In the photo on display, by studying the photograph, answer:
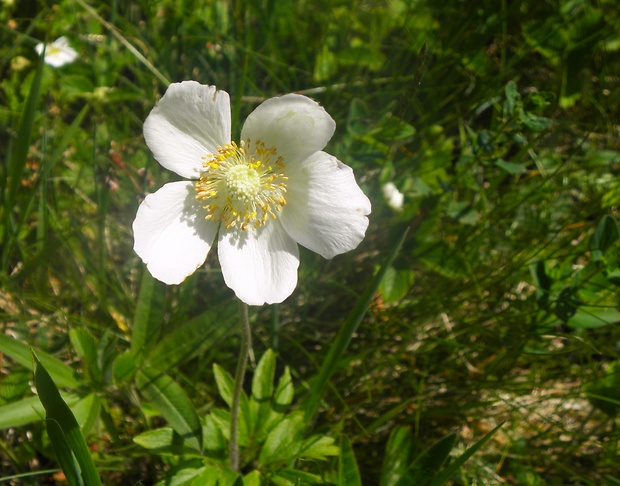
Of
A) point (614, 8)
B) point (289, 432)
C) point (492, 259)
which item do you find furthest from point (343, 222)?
point (614, 8)

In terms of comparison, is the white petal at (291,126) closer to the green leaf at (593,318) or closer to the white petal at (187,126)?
the white petal at (187,126)

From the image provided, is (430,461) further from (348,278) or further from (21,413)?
(21,413)

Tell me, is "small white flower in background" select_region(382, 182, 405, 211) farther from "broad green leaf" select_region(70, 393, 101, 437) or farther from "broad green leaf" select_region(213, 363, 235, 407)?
"broad green leaf" select_region(70, 393, 101, 437)

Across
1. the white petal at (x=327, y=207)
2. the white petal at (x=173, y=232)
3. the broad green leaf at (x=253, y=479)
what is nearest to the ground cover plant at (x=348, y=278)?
the broad green leaf at (x=253, y=479)

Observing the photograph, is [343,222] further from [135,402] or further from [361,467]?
[361,467]

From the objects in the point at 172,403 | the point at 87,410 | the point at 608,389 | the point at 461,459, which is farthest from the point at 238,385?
the point at 608,389


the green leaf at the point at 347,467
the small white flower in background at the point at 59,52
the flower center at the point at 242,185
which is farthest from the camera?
the small white flower in background at the point at 59,52
